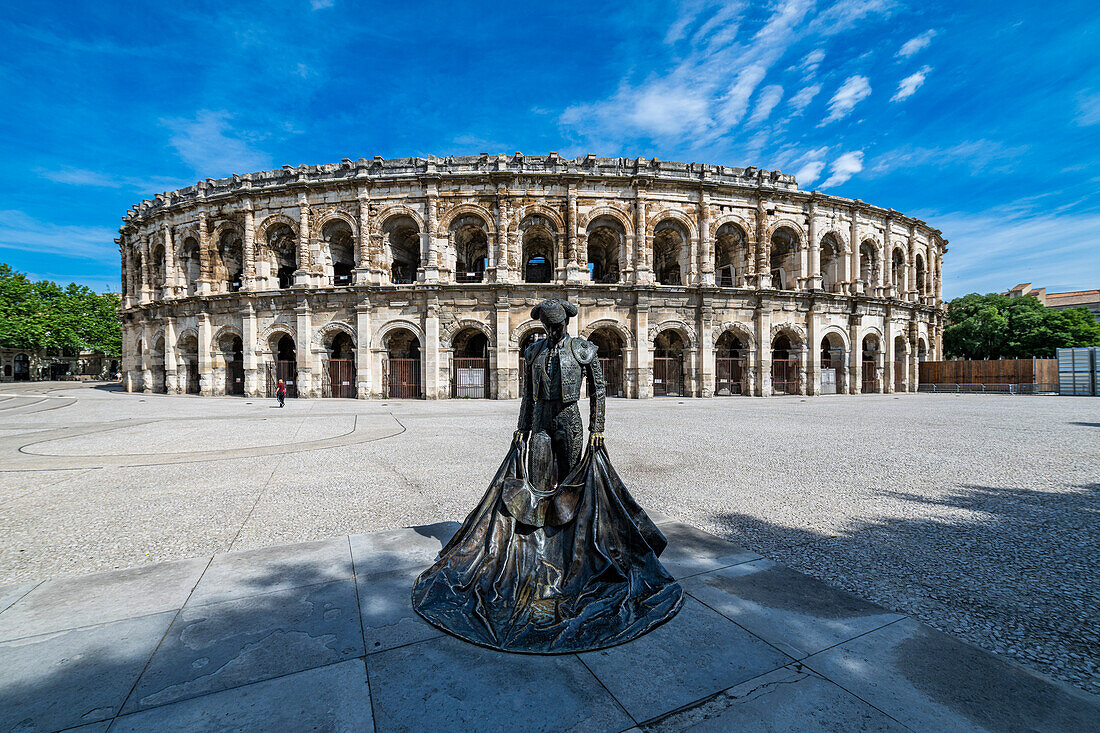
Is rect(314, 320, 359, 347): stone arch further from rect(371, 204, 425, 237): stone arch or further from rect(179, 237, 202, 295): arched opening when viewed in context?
rect(179, 237, 202, 295): arched opening

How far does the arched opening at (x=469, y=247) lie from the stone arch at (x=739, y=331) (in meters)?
13.0

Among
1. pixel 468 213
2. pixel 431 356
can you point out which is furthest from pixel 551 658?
pixel 468 213

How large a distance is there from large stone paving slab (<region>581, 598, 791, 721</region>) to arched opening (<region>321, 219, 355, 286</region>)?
23.5 m

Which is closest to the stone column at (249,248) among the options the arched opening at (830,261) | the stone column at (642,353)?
the stone column at (642,353)

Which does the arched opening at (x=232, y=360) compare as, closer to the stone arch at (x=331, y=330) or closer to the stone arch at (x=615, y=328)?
the stone arch at (x=331, y=330)

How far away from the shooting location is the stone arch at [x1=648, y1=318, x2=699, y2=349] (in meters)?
21.7

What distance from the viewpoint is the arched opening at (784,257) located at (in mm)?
23969

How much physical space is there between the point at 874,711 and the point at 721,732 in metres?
0.72

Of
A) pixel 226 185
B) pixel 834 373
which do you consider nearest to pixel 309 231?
pixel 226 185

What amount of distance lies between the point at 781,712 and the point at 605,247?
2507cm

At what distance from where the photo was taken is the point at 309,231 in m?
21.7

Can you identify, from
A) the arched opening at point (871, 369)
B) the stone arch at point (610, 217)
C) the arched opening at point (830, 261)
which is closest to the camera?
the stone arch at point (610, 217)

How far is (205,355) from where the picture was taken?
22875 mm

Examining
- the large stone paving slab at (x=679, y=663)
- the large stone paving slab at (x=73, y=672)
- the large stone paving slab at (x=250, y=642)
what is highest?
the large stone paving slab at (x=73, y=672)
